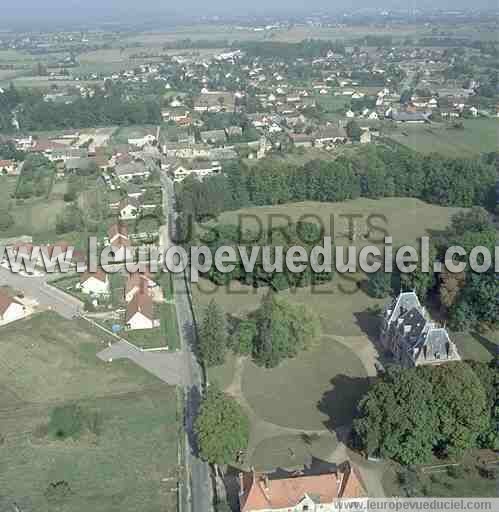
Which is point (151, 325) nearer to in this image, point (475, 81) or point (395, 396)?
point (395, 396)

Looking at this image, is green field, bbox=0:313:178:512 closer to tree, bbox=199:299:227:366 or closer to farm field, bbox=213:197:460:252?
tree, bbox=199:299:227:366

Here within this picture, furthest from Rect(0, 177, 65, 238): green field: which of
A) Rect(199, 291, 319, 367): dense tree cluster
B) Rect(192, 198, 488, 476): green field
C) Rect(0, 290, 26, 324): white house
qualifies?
Rect(199, 291, 319, 367): dense tree cluster

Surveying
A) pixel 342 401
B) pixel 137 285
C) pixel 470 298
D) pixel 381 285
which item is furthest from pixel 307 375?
pixel 137 285

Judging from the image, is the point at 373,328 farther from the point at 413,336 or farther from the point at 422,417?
the point at 422,417

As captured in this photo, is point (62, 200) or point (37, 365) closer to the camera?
point (37, 365)

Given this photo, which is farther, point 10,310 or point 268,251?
point 268,251

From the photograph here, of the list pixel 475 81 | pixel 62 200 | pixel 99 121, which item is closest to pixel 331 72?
pixel 475 81
